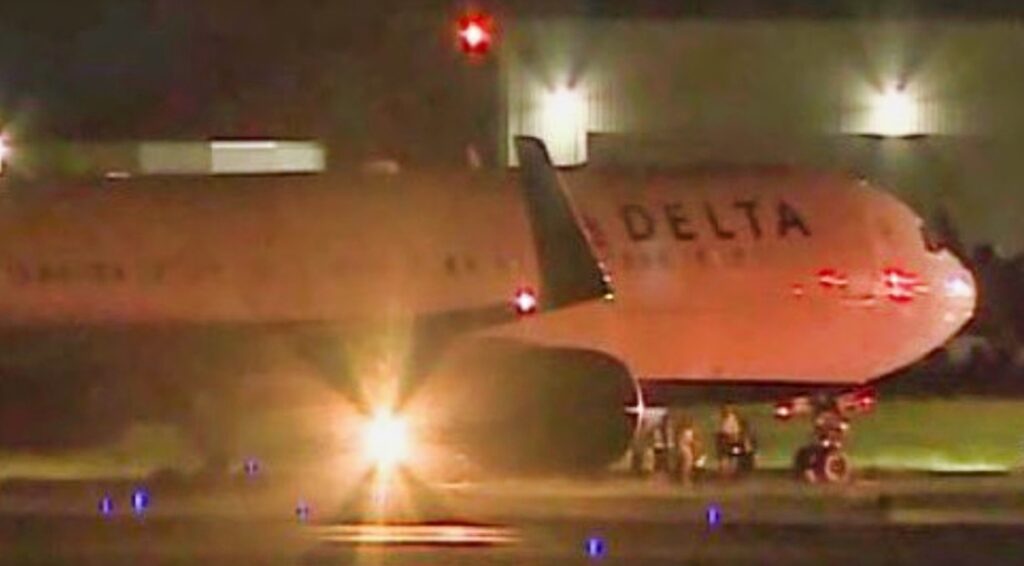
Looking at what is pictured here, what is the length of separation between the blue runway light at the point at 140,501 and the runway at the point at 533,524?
3.4 inches

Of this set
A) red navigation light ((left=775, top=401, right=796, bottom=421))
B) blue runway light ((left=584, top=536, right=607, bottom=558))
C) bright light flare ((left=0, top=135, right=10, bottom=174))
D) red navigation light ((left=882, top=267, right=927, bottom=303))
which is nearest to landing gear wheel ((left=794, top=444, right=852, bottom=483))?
red navigation light ((left=775, top=401, right=796, bottom=421))

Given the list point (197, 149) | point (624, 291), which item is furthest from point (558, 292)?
point (197, 149)

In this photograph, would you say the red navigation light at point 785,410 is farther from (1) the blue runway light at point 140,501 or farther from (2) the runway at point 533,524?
(1) the blue runway light at point 140,501

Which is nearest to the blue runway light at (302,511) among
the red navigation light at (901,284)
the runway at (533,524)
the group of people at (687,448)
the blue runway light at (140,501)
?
the runway at (533,524)

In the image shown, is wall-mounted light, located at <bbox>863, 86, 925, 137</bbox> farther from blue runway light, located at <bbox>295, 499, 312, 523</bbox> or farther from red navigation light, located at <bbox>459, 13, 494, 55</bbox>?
blue runway light, located at <bbox>295, 499, 312, 523</bbox>

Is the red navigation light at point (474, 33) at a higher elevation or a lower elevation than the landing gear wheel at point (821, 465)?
higher

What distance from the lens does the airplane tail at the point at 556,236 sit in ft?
95.7

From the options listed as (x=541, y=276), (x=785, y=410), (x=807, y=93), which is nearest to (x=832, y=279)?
(x=785, y=410)

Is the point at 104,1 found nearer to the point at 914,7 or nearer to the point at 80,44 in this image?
the point at 80,44

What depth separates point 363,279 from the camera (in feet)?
98.2

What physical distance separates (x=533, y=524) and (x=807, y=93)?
25.7 metres

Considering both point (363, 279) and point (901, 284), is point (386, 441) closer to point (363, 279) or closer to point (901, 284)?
point (363, 279)

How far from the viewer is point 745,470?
31.3 m

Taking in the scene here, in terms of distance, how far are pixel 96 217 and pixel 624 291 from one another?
5093 millimetres
